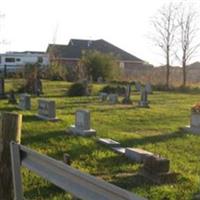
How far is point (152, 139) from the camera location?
11.6 meters

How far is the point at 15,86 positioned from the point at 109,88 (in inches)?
208

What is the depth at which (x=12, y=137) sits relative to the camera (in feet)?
15.6

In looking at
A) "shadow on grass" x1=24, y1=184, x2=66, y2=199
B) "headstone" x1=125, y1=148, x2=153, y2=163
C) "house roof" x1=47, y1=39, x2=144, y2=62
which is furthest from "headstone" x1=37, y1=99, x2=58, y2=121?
"house roof" x1=47, y1=39, x2=144, y2=62

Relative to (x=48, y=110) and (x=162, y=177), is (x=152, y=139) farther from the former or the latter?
(x=162, y=177)

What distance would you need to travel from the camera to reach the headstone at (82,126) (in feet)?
37.9

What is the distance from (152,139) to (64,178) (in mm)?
8034

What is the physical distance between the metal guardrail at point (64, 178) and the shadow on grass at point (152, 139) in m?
6.43

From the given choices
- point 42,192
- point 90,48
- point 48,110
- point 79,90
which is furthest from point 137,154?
point 90,48

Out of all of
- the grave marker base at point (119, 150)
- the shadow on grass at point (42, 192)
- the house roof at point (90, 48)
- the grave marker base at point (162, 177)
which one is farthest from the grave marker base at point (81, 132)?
the house roof at point (90, 48)

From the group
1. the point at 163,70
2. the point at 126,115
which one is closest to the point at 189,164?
the point at 126,115

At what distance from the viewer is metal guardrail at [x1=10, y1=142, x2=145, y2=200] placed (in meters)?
3.07

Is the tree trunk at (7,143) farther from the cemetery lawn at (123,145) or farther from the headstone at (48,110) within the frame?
the headstone at (48,110)

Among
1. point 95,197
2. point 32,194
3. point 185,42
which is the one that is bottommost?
point 32,194

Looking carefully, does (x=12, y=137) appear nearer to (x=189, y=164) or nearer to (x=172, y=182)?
(x=172, y=182)
